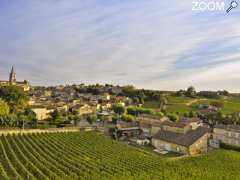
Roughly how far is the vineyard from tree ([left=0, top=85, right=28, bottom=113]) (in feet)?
53.5

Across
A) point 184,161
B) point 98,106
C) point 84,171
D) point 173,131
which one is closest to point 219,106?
point 98,106

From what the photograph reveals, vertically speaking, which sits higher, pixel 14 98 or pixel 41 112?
pixel 14 98

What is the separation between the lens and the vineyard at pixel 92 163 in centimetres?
2173

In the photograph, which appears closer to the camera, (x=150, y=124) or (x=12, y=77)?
(x=150, y=124)

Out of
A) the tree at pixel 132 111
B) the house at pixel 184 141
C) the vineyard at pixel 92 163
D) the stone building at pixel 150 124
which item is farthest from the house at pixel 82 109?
the house at pixel 184 141

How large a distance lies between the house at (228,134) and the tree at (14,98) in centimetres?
3308

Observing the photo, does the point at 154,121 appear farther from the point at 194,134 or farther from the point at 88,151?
the point at 88,151

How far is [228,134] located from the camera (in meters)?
39.6

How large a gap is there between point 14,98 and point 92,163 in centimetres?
2997

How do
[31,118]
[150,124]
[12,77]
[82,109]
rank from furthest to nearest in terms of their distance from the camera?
1. [12,77]
2. [82,109]
3. [150,124]
4. [31,118]

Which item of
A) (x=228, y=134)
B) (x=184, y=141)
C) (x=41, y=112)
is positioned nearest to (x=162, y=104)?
(x=41, y=112)

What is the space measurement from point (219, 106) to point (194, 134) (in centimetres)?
4160

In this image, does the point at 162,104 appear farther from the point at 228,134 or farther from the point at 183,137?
the point at 183,137

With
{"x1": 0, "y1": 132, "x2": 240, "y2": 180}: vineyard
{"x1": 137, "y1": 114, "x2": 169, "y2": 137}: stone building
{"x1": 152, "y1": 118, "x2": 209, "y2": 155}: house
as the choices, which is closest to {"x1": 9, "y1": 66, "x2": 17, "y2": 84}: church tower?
{"x1": 137, "y1": 114, "x2": 169, "y2": 137}: stone building
